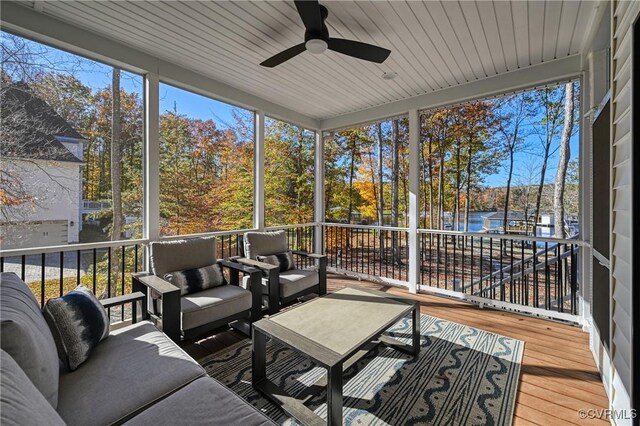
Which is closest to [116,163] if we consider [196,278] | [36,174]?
[36,174]

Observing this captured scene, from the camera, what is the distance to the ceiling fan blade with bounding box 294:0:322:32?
1.83 m

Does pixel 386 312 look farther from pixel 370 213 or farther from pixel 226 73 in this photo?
pixel 226 73

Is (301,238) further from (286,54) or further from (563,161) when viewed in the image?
(563,161)

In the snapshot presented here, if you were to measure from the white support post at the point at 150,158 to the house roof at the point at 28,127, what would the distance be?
648 mm

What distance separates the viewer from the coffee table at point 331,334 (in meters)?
1.53

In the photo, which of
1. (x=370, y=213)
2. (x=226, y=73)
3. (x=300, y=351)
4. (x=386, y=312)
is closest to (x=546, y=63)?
(x=370, y=213)

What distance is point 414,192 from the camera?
162 inches

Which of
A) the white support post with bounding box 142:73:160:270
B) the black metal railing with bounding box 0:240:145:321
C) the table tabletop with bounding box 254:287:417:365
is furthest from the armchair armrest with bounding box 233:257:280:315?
the black metal railing with bounding box 0:240:145:321

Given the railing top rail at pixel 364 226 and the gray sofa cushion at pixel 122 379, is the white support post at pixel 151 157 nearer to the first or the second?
the gray sofa cushion at pixel 122 379

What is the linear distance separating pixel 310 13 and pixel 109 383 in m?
2.44

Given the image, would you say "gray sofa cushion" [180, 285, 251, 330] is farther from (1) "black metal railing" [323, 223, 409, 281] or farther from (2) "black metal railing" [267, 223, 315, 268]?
(1) "black metal railing" [323, 223, 409, 281]

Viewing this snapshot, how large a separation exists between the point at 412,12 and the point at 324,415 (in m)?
3.03

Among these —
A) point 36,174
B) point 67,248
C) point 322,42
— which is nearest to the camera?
point 322,42

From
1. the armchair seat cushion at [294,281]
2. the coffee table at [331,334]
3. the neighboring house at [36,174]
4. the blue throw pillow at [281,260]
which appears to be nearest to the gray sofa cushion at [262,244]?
the blue throw pillow at [281,260]
